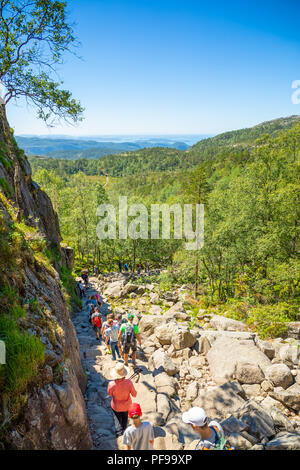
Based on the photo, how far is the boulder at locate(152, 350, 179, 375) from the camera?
10.5 meters

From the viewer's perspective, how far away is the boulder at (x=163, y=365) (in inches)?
414

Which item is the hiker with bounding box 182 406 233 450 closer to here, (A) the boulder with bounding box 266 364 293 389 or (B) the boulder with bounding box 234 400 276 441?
(B) the boulder with bounding box 234 400 276 441

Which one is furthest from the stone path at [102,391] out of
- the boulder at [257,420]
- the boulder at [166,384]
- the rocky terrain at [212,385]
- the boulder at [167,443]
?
the boulder at [257,420]

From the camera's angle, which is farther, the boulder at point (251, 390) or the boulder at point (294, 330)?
the boulder at point (294, 330)

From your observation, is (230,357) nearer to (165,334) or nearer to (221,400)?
(221,400)

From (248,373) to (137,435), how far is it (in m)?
6.50

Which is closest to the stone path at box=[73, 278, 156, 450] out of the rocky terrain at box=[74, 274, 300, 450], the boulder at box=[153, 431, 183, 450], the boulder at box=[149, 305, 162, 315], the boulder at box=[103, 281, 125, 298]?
the rocky terrain at box=[74, 274, 300, 450]

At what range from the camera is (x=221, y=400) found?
8539mm

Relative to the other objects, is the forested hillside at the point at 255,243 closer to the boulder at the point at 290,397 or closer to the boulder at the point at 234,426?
the boulder at the point at 290,397

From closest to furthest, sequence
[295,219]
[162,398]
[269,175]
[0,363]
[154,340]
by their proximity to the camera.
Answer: [0,363] < [162,398] < [154,340] < [295,219] < [269,175]

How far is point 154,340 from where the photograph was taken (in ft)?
45.3
